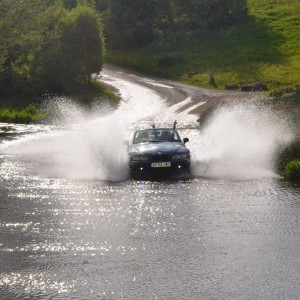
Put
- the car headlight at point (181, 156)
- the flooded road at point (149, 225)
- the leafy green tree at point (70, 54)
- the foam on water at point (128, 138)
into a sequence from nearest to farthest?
1. the flooded road at point (149, 225)
2. the car headlight at point (181, 156)
3. the foam on water at point (128, 138)
4. the leafy green tree at point (70, 54)

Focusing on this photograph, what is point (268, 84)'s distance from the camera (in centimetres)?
5900

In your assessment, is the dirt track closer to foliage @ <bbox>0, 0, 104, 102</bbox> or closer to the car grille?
foliage @ <bbox>0, 0, 104, 102</bbox>

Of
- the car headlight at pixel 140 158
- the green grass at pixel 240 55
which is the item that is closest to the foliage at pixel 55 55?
the green grass at pixel 240 55

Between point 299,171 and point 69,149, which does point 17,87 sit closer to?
point 69,149

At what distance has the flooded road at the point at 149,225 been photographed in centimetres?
1180

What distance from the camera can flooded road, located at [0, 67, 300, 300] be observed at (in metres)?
11.8

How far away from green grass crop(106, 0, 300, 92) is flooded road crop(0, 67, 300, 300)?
3239cm

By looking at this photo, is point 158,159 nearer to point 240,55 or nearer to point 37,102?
point 37,102

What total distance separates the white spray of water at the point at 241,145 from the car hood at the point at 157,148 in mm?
1393

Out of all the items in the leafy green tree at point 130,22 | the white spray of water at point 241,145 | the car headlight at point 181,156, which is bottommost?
the white spray of water at point 241,145

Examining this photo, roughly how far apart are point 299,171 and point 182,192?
525 cm

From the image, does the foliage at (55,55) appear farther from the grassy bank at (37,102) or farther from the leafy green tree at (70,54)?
the grassy bank at (37,102)

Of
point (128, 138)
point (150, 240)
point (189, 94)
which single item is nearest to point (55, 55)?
point (189, 94)

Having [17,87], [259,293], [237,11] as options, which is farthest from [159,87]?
[259,293]
